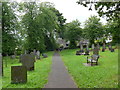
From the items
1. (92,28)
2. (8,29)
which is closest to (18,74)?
(8,29)

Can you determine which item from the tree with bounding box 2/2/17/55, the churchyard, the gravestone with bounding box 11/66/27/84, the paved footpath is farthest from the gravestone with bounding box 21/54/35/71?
the tree with bounding box 2/2/17/55

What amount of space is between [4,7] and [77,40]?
111 ft

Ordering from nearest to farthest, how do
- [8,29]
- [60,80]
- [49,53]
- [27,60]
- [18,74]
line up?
[18,74], [60,80], [27,60], [8,29], [49,53]

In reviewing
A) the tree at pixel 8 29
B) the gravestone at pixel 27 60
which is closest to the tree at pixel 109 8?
the gravestone at pixel 27 60

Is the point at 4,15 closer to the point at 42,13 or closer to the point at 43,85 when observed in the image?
the point at 42,13

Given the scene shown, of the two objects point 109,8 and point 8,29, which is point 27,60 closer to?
point 109,8

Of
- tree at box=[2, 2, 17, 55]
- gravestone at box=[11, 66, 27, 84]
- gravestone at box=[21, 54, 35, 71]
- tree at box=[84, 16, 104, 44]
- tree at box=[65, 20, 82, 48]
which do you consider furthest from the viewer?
tree at box=[65, 20, 82, 48]

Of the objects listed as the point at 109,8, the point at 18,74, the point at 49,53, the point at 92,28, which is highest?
the point at 92,28

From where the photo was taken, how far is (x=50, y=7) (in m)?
45.8

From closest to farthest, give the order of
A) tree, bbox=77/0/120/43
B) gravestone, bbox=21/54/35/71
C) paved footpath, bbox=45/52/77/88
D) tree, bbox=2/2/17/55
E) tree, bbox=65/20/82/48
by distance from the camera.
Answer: tree, bbox=77/0/120/43
paved footpath, bbox=45/52/77/88
gravestone, bbox=21/54/35/71
tree, bbox=2/2/17/55
tree, bbox=65/20/82/48

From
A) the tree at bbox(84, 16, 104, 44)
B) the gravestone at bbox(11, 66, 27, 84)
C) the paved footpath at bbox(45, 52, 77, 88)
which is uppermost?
the tree at bbox(84, 16, 104, 44)

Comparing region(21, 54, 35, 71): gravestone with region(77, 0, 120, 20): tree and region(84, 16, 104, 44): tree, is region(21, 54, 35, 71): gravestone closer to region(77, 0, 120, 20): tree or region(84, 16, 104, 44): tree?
region(77, 0, 120, 20): tree

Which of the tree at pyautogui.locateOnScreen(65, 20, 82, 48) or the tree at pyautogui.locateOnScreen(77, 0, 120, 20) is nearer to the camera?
the tree at pyautogui.locateOnScreen(77, 0, 120, 20)

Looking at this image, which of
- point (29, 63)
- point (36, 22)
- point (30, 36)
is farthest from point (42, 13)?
point (29, 63)
